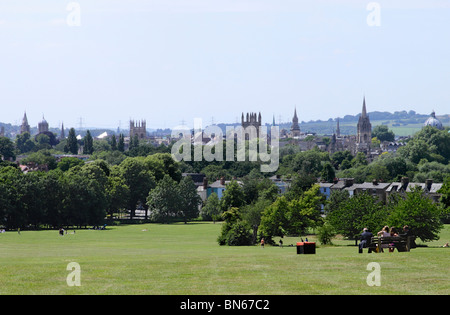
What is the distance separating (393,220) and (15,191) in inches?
2024

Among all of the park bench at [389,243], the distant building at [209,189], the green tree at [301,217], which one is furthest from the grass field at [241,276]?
the distant building at [209,189]

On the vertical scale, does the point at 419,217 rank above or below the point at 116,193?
above

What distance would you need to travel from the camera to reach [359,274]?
28188 mm

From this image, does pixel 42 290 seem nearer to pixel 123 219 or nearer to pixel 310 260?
pixel 310 260

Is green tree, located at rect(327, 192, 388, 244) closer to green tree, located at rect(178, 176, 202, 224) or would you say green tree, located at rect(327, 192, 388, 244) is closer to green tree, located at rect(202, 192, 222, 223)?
green tree, located at rect(202, 192, 222, 223)

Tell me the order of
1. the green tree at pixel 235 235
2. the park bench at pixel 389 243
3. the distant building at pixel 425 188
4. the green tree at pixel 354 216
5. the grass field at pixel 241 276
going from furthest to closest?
the distant building at pixel 425 188, the green tree at pixel 235 235, the green tree at pixel 354 216, the park bench at pixel 389 243, the grass field at pixel 241 276

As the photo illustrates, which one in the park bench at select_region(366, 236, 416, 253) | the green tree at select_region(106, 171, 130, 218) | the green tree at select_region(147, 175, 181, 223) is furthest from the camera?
the green tree at select_region(106, 171, 130, 218)

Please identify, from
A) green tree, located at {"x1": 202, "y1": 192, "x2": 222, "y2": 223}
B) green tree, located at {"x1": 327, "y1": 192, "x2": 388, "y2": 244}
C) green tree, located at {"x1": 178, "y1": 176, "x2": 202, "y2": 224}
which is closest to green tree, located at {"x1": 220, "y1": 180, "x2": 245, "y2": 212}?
green tree, located at {"x1": 202, "y1": 192, "x2": 222, "y2": 223}

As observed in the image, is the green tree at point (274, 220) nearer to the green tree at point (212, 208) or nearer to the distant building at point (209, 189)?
the green tree at point (212, 208)

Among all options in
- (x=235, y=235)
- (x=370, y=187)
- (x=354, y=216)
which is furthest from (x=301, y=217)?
(x=370, y=187)

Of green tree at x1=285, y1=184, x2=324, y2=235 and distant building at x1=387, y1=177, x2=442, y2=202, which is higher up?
green tree at x1=285, y1=184, x2=324, y2=235

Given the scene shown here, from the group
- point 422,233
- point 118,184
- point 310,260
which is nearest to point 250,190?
point 118,184

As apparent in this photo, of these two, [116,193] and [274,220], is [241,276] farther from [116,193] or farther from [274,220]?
[116,193]

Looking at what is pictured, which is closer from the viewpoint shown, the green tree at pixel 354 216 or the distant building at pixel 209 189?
the green tree at pixel 354 216
